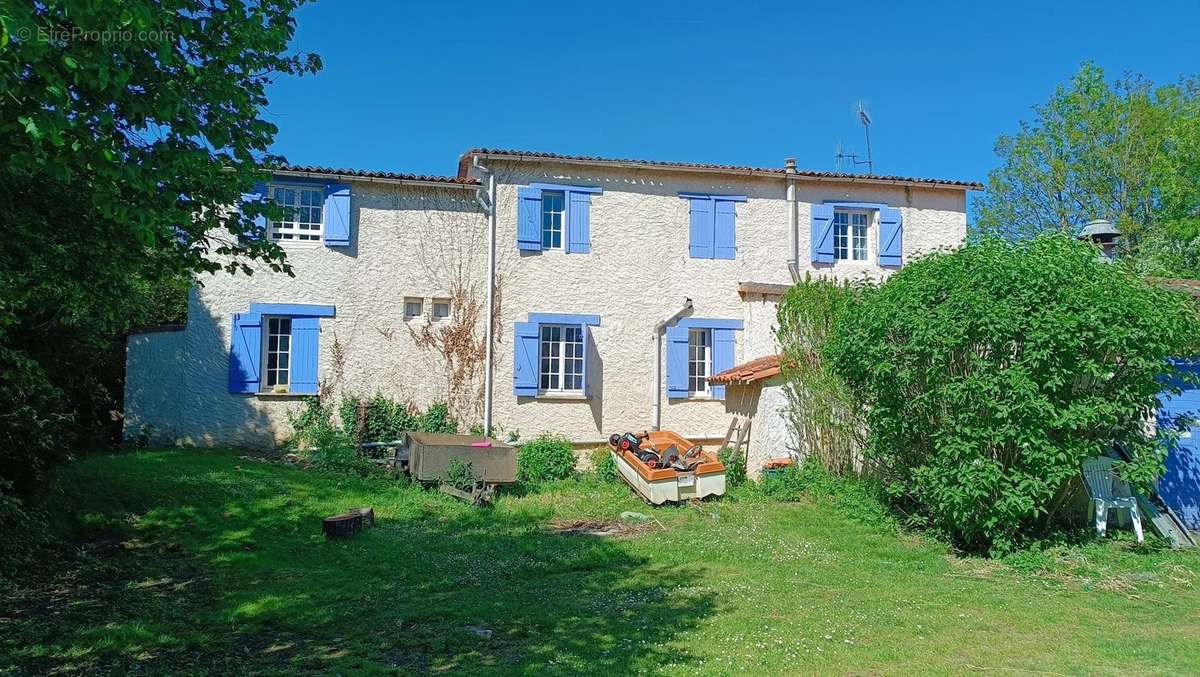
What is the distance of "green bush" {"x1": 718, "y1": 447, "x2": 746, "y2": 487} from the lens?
14445 millimetres

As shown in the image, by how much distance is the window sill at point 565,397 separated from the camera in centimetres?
1584

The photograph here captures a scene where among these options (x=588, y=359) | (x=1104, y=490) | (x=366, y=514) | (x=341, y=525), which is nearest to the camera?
(x=1104, y=490)

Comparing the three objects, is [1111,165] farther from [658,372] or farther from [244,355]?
[244,355]

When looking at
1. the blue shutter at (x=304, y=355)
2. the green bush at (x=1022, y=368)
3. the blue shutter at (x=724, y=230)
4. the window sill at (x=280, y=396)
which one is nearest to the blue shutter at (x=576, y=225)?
the blue shutter at (x=724, y=230)

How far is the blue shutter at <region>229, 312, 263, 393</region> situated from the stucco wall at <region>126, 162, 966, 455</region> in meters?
0.19

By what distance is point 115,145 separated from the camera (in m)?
5.46

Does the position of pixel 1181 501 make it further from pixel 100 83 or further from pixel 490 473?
pixel 100 83

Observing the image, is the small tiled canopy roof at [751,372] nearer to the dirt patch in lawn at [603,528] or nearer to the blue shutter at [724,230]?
the blue shutter at [724,230]

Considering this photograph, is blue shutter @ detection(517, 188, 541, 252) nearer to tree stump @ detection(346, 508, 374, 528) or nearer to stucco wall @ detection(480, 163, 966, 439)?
stucco wall @ detection(480, 163, 966, 439)

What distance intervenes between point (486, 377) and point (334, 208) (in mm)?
4297

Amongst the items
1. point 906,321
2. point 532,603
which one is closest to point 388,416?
point 532,603

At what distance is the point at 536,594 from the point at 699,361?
9715 millimetres

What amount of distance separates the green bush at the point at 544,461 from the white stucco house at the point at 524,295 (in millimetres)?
650

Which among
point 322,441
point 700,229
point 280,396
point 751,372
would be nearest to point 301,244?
point 280,396
